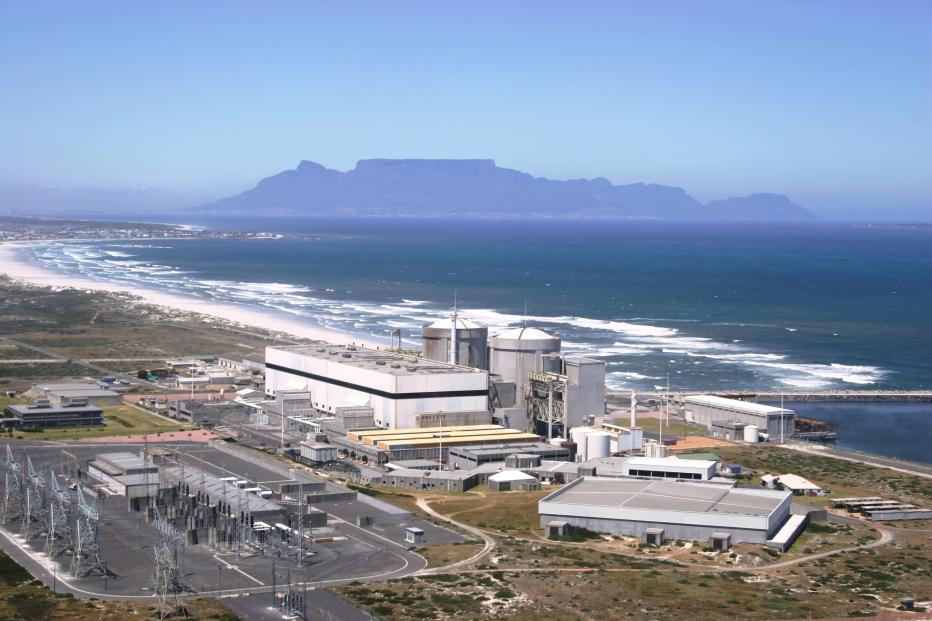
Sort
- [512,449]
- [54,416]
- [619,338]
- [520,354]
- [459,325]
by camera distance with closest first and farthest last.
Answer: [512,449] → [54,416] → [520,354] → [459,325] → [619,338]

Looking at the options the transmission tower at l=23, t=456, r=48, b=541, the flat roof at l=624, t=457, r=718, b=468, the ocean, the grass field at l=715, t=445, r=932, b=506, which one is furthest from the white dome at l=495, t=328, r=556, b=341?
the transmission tower at l=23, t=456, r=48, b=541

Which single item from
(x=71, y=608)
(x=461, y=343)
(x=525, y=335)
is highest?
(x=525, y=335)

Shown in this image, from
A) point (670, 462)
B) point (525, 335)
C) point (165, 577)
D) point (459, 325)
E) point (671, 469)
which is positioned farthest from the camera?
point (459, 325)

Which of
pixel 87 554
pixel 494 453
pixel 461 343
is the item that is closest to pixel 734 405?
pixel 461 343

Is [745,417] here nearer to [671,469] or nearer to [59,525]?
[671,469]

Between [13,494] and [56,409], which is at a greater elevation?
[56,409]

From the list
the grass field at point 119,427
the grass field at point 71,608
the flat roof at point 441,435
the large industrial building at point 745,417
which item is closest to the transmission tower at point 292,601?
the grass field at point 71,608

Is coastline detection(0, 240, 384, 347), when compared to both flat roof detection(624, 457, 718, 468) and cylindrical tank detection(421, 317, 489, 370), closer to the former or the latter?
cylindrical tank detection(421, 317, 489, 370)

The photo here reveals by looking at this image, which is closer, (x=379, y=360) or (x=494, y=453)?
(x=494, y=453)
